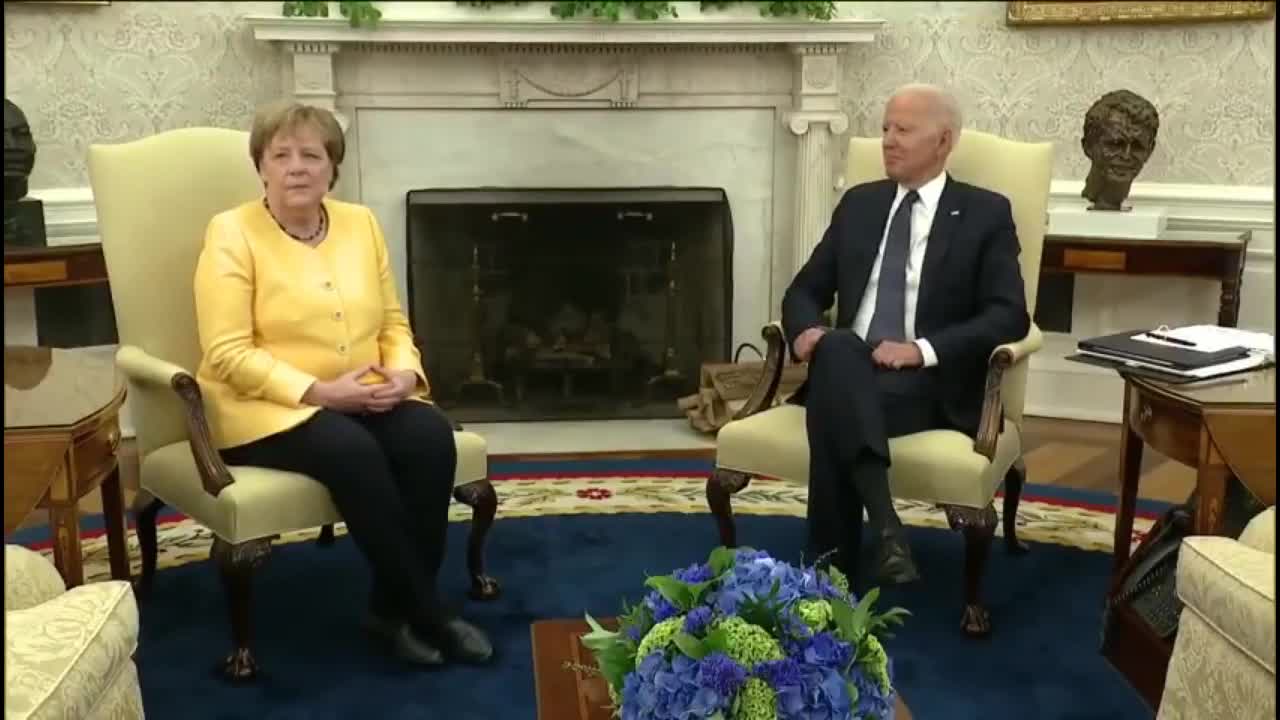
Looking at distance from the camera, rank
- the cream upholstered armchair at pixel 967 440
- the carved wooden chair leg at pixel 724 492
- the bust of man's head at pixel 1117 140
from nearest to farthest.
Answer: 1. the cream upholstered armchair at pixel 967 440
2. the carved wooden chair leg at pixel 724 492
3. the bust of man's head at pixel 1117 140

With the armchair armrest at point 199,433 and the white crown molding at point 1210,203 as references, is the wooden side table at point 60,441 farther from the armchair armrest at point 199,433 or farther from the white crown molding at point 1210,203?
the white crown molding at point 1210,203

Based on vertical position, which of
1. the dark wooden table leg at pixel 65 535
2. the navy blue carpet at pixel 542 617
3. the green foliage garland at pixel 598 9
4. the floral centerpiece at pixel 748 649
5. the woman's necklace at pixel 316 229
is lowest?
the navy blue carpet at pixel 542 617

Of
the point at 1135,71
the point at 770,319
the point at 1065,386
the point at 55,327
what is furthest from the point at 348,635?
the point at 1135,71

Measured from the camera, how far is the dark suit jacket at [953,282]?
9.20 ft

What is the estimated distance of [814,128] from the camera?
15.0ft

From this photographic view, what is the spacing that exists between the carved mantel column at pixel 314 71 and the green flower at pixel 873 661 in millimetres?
3323

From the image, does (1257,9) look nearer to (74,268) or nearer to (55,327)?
(74,268)

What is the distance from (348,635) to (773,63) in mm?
2722

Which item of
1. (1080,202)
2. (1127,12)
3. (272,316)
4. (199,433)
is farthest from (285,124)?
(1127,12)

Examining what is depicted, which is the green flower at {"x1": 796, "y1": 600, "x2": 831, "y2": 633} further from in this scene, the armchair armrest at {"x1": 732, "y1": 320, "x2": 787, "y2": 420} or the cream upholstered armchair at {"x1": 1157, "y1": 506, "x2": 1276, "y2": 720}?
the armchair armrest at {"x1": 732, "y1": 320, "x2": 787, "y2": 420}

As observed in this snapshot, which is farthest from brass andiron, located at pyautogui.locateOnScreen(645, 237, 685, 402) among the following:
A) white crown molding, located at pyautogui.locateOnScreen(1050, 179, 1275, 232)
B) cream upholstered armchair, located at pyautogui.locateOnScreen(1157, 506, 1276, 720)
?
cream upholstered armchair, located at pyautogui.locateOnScreen(1157, 506, 1276, 720)

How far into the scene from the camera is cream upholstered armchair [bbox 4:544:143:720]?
1.49 m

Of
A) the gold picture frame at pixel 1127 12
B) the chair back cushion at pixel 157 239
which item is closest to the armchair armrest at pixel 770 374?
the chair back cushion at pixel 157 239

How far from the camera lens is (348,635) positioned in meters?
2.76
